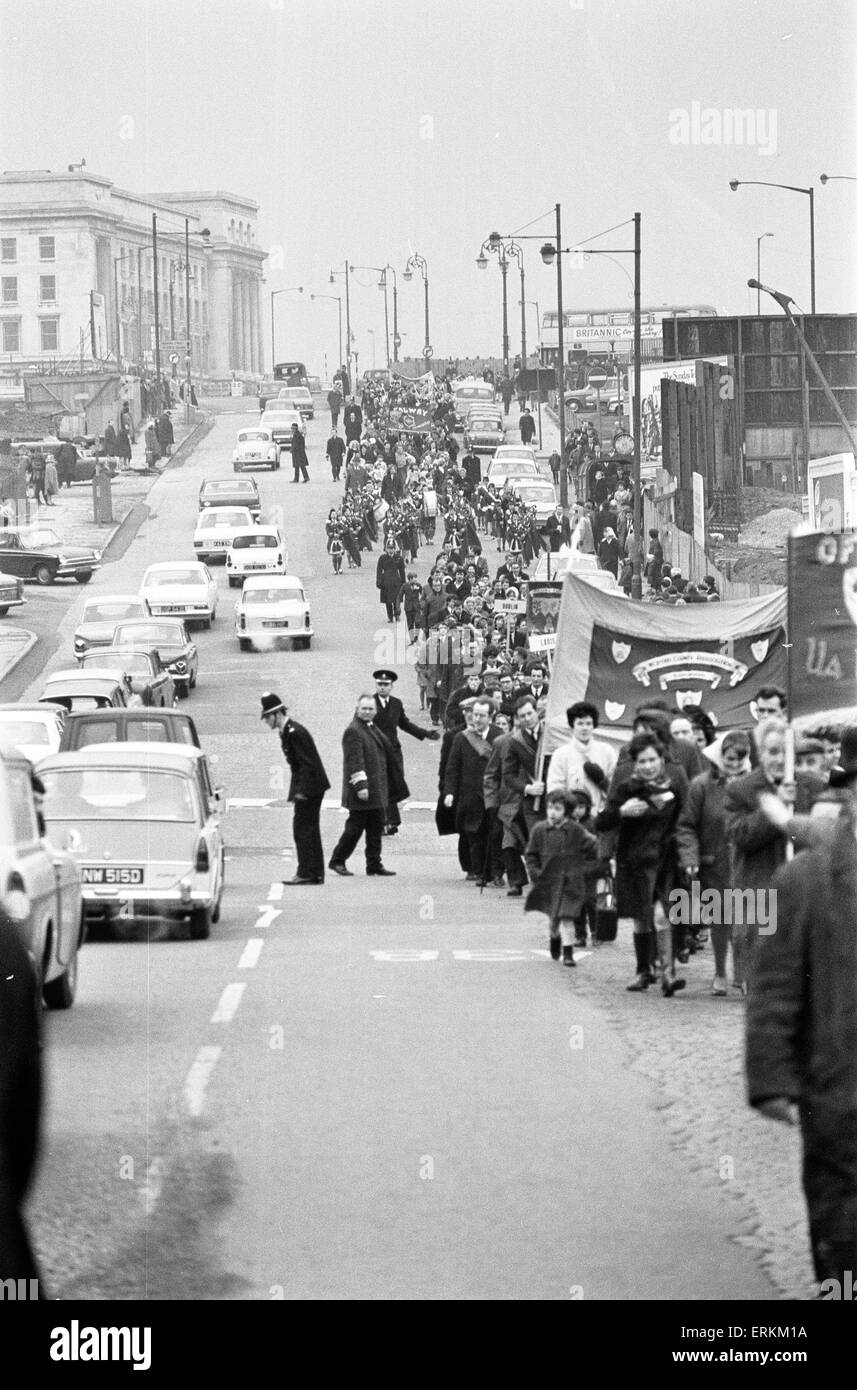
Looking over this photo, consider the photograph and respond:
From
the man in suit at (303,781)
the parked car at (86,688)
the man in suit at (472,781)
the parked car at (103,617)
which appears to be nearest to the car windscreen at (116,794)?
the man in suit at (303,781)

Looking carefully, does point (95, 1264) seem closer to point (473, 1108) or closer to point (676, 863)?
point (473, 1108)

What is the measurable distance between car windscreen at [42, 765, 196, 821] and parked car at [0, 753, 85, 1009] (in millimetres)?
175

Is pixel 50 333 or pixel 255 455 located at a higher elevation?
pixel 50 333

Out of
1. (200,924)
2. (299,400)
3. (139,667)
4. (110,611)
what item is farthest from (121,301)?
(200,924)

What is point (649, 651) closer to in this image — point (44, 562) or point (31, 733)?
point (31, 733)

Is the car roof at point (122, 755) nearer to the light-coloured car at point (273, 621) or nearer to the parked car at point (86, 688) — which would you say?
the parked car at point (86, 688)

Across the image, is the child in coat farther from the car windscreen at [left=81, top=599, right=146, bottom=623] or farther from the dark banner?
the car windscreen at [left=81, top=599, right=146, bottom=623]

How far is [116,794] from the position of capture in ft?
30.7

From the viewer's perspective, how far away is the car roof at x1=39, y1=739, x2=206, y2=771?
348 inches

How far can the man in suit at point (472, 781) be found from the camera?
64.4ft

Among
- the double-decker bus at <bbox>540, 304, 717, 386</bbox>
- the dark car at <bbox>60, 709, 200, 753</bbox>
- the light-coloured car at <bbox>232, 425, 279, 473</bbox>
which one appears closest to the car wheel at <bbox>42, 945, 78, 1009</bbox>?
the dark car at <bbox>60, 709, 200, 753</bbox>

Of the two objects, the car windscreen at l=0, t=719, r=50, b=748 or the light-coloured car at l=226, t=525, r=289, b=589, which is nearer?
the car windscreen at l=0, t=719, r=50, b=748

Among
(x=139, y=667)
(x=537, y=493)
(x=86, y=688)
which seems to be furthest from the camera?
(x=537, y=493)

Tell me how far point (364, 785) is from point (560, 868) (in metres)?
5.22
